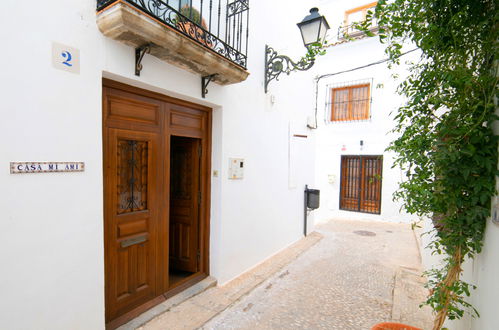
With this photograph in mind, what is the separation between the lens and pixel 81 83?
1944mm

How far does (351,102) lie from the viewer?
8.61m

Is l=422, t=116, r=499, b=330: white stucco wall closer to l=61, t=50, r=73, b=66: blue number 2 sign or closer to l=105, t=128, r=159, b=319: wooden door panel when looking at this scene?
l=105, t=128, r=159, b=319: wooden door panel

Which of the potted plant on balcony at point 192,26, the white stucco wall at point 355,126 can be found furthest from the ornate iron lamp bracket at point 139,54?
the white stucco wall at point 355,126

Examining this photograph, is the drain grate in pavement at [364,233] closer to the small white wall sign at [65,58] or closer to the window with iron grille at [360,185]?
the window with iron grille at [360,185]

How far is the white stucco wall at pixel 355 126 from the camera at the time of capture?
7885 millimetres

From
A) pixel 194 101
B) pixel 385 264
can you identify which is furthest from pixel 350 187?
pixel 194 101

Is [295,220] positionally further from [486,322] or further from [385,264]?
[486,322]

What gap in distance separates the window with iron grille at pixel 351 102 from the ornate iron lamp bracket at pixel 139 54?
7812 millimetres

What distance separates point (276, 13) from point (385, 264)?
486 cm

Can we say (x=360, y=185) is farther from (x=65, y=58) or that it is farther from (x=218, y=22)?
(x=65, y=58)

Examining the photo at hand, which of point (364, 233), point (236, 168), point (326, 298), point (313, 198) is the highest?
point (236, 168)

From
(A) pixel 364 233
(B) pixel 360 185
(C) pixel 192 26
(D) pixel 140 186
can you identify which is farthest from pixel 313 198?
(C) pixel 192 26

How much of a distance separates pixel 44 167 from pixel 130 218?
0.96 metres

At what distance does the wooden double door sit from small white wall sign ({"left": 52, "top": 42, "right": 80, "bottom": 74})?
35cm
